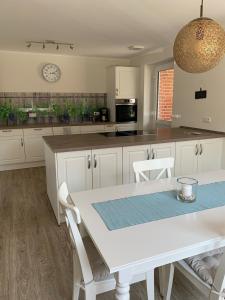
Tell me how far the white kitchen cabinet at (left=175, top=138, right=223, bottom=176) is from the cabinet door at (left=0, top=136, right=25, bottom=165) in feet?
9.91

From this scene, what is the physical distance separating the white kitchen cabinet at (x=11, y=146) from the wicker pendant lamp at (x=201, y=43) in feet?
12.5

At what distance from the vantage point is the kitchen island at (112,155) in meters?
2.52

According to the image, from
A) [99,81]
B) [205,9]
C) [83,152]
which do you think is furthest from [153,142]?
[99,81]

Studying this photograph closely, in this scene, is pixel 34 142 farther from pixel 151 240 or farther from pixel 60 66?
pixel 151 240

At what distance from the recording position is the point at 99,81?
18.2 ft

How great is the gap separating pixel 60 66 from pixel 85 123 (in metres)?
1.31

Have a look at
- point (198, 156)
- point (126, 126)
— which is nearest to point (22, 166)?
point (126, 126)

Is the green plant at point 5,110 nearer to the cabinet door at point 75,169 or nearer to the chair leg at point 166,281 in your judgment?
the cabinet door at point 75,169

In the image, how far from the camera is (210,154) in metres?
3.33

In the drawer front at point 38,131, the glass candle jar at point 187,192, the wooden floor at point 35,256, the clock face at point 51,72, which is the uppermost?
the clock face at point 51,72

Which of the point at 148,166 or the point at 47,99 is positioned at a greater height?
the point at 47,99

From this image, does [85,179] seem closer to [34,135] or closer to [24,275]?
[24,275]

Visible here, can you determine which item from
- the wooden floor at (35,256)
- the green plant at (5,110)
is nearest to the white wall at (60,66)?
the green plant at (5,110)

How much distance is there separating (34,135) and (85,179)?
97.8 inches
